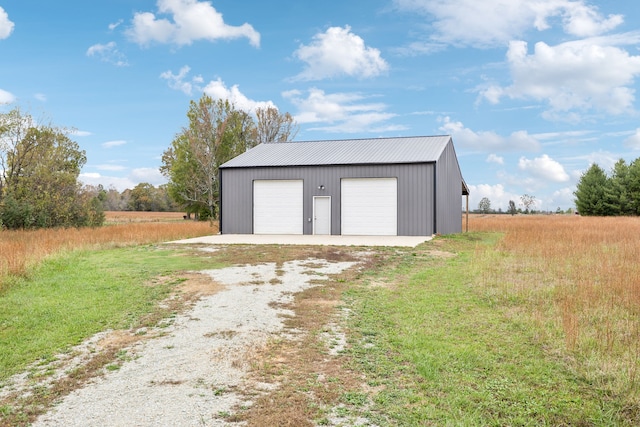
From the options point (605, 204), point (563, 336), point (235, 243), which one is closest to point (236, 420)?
point (563, 336)

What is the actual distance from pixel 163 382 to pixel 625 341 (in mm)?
4689

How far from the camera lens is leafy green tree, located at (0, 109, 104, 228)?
20788 millimetres

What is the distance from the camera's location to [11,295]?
304 inches

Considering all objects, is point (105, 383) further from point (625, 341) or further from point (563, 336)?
point (625, 341)

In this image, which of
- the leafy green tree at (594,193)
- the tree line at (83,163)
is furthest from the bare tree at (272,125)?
the leafy green tree at (594,193)

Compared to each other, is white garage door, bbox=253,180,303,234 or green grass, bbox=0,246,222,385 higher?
white garage door, bbox=253,180,303,234

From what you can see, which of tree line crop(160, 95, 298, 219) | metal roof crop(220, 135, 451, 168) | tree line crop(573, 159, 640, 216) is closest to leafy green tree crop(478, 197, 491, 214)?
tree line crop(573, 159, 640, 216)

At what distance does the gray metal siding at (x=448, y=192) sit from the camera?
1984 cm

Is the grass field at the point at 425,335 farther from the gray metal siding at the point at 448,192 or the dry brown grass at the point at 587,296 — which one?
the gray metal siding at the point at 448,192

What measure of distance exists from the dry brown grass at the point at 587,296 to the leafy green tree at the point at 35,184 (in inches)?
786

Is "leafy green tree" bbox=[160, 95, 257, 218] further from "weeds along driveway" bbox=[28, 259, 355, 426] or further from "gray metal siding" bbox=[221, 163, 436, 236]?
"weeds along driveway" bbox=[28, 259, 355, 426]

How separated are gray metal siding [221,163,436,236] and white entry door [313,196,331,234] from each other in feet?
0.55

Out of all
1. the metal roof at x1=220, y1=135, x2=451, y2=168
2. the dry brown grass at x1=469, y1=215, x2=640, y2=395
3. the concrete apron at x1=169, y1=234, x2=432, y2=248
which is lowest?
the dry brown grass at x1=469, y1=215, x2=640, y2=395

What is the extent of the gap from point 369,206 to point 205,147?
706 inches
